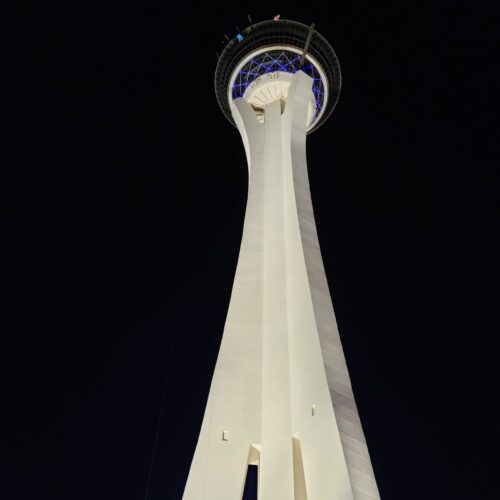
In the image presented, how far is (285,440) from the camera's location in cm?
1144

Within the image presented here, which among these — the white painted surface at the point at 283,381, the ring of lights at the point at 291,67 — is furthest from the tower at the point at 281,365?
the ring of lights at the point at 291,67

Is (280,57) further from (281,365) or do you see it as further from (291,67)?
(281,365)

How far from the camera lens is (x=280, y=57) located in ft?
70.9

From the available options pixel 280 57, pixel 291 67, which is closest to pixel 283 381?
pixel 291 67

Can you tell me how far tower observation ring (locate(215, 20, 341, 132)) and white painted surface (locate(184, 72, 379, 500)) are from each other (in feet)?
20.7

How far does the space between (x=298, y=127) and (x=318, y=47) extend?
222 inches

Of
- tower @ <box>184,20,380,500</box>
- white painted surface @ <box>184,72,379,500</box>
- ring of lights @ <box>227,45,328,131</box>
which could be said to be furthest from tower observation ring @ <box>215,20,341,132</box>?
white painted surface @ <box>184,72,379,500</box>

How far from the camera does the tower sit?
388 inches

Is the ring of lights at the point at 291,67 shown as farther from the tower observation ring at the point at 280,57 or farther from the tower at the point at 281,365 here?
the tower at the point at 281,365

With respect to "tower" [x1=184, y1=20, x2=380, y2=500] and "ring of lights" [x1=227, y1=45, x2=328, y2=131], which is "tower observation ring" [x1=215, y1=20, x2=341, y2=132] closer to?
"ring of lights" [x1=227, y1=45, x2=328, y2=131]

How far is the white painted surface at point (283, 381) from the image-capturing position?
9.73 meters

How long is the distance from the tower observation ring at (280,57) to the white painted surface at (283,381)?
630 cm

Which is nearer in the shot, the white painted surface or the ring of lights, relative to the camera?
the white painted surface

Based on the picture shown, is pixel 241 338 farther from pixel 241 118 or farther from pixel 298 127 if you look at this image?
pixel 241 118
